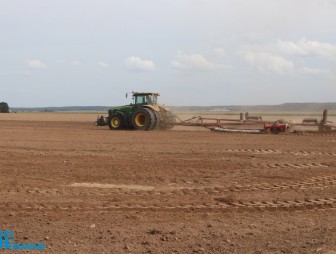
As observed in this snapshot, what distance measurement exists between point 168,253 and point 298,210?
2.75m

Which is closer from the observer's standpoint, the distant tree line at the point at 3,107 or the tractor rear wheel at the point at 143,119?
the tractor rear wheel at the point at 143,119

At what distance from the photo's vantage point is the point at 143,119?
2328cm

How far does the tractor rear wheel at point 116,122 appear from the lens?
24.1m

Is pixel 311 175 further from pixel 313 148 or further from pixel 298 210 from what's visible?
pixel 313 148

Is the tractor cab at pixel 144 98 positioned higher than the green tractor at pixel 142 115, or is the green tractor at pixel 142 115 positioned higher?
the tractor cab at pixel 144 98

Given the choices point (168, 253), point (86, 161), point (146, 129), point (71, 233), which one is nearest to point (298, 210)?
point (168, 253)

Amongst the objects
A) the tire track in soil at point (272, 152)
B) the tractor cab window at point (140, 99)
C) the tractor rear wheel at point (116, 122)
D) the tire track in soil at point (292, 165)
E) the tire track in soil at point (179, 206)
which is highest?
the tractor cab window at point (140, 99)

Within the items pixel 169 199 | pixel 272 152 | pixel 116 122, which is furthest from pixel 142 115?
pixel 169 199

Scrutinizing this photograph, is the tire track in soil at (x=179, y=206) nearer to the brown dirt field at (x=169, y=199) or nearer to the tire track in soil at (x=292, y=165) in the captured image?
the brown dirt field at (x=169, y=199)

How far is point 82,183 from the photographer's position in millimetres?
9062

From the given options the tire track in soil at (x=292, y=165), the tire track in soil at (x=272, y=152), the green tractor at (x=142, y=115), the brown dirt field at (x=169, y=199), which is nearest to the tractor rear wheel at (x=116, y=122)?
the green tractor at (x=142, y=115)

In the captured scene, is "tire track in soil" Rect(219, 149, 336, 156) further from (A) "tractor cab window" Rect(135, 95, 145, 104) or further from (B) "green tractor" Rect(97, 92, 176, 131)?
(A) "tractor cab window" Rect(135, 95, 145, 104)

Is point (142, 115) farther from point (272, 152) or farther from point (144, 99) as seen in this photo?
point (272, 152)

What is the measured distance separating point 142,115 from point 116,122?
69.0 inches
